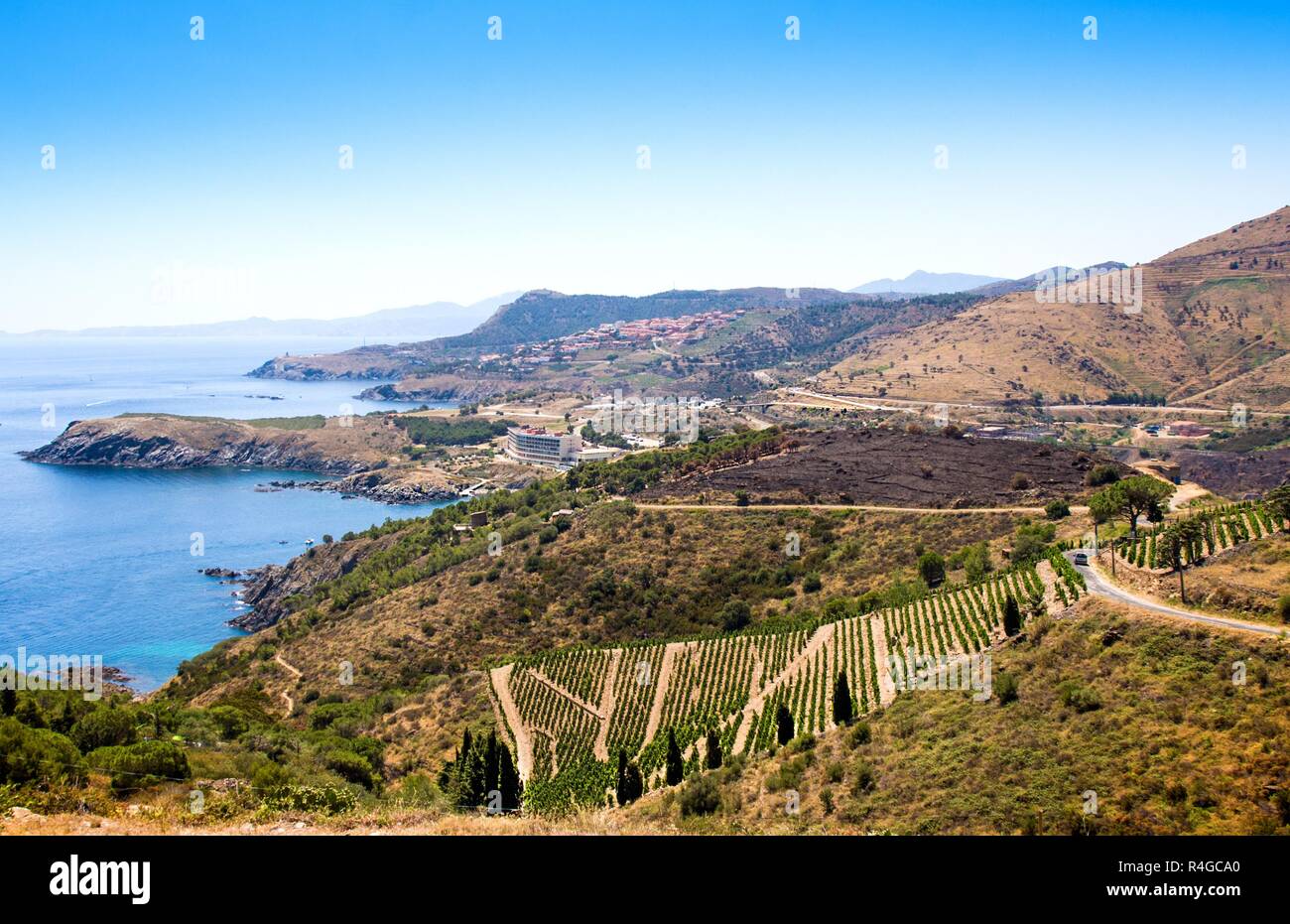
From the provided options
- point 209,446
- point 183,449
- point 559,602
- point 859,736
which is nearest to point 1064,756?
point 859,736

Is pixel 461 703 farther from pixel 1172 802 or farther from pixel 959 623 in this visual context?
pixel 1172 802

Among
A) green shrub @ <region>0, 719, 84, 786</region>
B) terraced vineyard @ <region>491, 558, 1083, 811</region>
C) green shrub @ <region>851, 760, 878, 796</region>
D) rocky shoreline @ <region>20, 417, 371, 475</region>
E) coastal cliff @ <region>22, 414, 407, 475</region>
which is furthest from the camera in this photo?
coastal cliff @ <region>22, 414, 407, 475</region>

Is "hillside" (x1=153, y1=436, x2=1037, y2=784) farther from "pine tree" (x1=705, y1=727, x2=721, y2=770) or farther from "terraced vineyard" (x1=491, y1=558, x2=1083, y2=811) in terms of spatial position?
"pine tree" (x1=705, y1=727, x2=721, y2=770)

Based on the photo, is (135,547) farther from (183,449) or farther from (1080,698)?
(1080,698)

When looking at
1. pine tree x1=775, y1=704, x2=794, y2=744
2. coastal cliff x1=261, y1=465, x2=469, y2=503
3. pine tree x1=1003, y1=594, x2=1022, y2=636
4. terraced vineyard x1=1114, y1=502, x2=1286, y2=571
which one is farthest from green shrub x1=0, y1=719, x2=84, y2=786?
coastal cliff x1=261, y1=465, x2=469, y2=503

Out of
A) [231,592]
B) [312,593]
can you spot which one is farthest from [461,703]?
[231,592]

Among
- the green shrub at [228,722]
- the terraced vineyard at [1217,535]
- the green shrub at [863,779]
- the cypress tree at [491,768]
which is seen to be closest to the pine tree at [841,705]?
the green shrub at [863,779]
